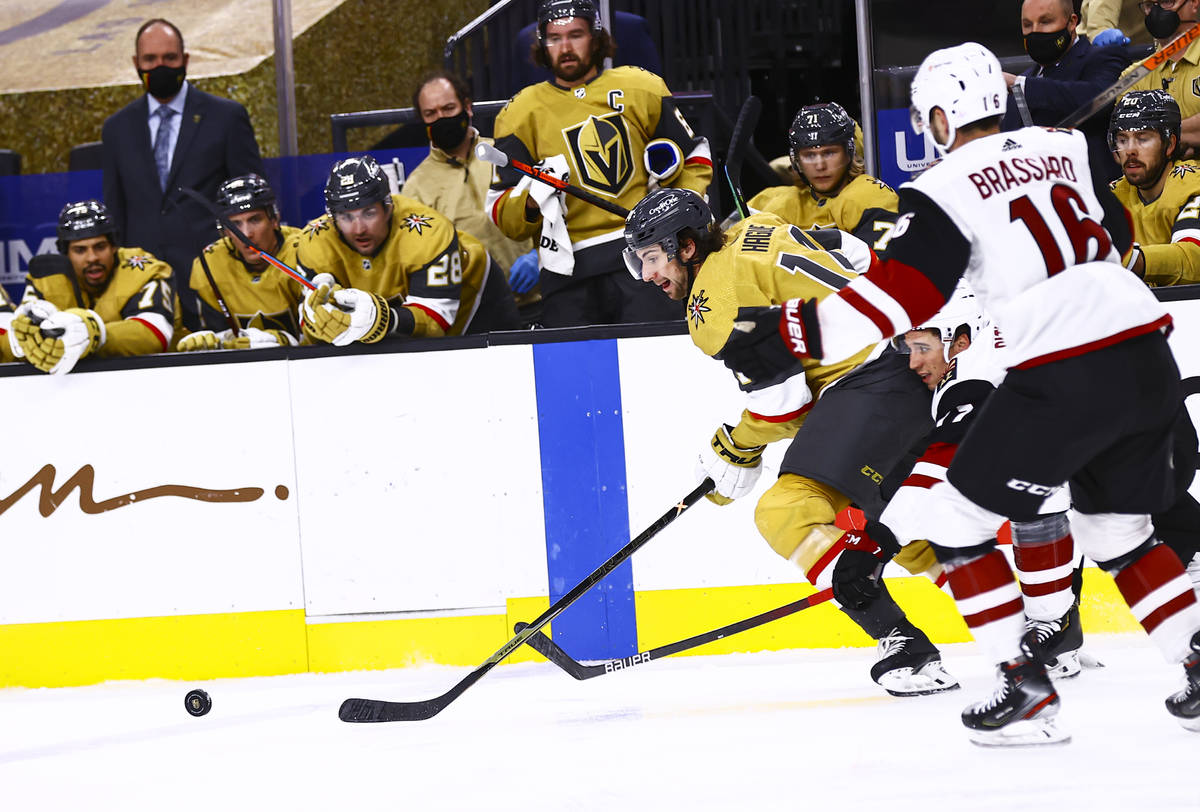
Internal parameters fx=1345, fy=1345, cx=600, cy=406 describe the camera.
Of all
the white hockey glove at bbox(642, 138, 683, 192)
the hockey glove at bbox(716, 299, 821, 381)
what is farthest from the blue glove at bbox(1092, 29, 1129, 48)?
the hockey glove at bbox(716, 299, 821, 381)

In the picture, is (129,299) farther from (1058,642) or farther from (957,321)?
(1058,642)

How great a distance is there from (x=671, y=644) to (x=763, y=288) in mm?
805

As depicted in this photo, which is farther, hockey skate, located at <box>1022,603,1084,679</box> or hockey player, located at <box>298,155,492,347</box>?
hockey player, located at <box>298,155,492,347</box>

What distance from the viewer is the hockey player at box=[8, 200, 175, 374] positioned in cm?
378

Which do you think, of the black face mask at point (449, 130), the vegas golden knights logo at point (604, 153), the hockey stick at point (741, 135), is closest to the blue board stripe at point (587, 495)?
the vegas golden knights logo at point (604, 153)

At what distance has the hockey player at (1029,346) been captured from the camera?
2250mm

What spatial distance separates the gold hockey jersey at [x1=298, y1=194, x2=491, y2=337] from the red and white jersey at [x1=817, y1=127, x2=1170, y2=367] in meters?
1.83

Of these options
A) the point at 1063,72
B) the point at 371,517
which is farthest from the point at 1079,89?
the point at 371,517

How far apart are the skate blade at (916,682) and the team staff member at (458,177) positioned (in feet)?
5.74

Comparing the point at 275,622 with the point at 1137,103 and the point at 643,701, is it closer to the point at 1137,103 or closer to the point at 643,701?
the point at 643,701

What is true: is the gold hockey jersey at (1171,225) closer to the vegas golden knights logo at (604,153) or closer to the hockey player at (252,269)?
the vegas golden knights logo at (604,153)

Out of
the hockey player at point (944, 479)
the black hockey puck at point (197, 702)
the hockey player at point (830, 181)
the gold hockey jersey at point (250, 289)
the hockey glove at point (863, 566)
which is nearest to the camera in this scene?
the hockey player at point (944, 479)

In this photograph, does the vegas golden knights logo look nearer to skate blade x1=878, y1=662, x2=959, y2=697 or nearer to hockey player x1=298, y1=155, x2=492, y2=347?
hockey player x1=298, y1=155, x2=492, y2=347

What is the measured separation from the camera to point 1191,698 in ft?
7.73
